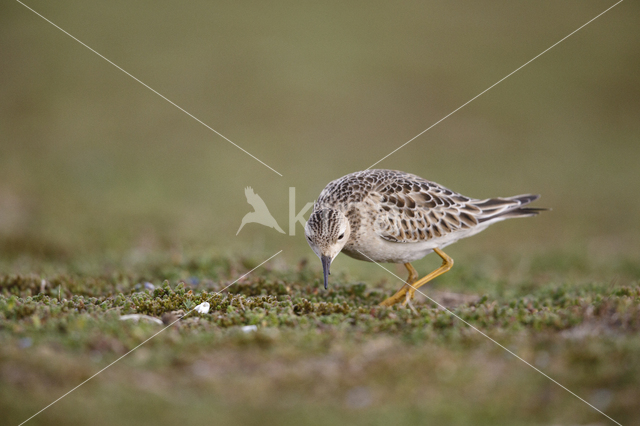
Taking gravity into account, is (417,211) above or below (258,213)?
below

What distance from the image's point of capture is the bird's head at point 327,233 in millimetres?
8383

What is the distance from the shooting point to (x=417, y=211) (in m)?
9.30

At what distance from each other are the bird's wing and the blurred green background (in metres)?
3.97

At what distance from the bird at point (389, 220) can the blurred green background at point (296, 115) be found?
3983mm

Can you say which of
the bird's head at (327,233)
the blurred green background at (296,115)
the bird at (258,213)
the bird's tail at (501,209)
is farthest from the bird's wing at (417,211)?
the bird at (258,213)

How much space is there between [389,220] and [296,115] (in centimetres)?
1572

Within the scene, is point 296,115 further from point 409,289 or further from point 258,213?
point 409,289

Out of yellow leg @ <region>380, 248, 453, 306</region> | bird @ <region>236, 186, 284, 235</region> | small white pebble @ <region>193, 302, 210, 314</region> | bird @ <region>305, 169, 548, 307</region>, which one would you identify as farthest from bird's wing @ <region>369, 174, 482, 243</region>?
bird @ <region>236, 186, 284, 235</region>

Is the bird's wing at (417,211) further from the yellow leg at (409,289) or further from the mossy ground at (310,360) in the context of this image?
the mossy ground at (310,360)

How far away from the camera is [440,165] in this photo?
2167cm

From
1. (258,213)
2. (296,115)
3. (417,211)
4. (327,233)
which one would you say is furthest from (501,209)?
(296,115)


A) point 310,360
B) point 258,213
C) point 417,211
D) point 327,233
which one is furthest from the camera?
point 258,213

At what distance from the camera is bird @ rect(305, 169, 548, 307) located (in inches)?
338

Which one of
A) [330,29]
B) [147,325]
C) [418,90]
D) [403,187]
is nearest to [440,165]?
[418,90]
